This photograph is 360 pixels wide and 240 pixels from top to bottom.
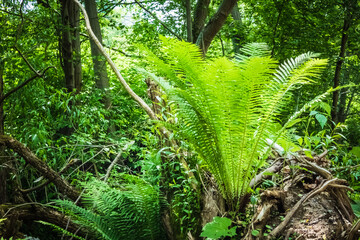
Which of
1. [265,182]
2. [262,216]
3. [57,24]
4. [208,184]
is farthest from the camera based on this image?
[57,24]

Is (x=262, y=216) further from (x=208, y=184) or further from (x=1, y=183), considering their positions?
(x=1, y=183)

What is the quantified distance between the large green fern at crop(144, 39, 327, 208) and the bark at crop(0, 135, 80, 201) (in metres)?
1.22

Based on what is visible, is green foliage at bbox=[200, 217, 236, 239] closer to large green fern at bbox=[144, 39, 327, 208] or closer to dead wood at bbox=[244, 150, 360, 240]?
dead wood at bbox=[244, 150, 360, 240]

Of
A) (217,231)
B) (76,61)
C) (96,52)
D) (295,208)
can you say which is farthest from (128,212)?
(96,52)

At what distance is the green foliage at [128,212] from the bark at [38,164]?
557 millimetres

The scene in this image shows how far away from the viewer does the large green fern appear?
1687 millimetres

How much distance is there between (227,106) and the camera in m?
1.73

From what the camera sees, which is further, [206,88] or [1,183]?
[1,183]

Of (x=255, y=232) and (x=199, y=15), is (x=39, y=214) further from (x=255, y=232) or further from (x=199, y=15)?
(x=199, y=15)

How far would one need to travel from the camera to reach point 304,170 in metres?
1.92

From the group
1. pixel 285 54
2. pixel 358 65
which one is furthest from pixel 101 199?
pixel 358 65

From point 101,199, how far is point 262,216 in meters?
1.03

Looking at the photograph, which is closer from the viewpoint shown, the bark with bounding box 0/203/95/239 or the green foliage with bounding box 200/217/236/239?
the green foliage with bounding box 200/217/236/239

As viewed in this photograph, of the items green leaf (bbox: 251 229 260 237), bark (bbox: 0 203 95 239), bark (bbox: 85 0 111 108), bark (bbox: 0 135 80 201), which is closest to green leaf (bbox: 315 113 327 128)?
green leaf (bbox: 251 229 260 237)
